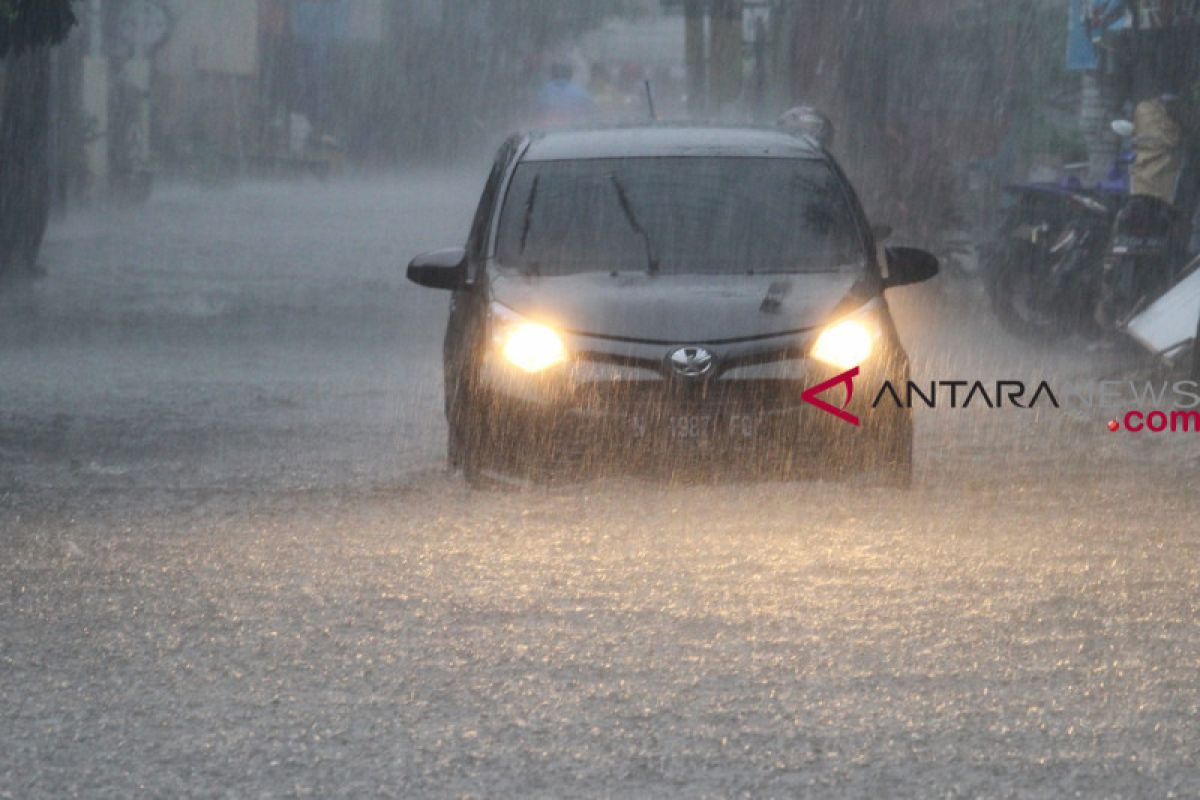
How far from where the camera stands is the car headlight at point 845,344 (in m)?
8.77

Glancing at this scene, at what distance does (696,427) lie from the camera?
8.64 meters

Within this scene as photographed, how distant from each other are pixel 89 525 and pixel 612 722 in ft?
11.8

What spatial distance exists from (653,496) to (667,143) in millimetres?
1756

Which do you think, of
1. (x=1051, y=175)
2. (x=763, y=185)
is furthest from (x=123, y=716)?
(x=1051, y=175)

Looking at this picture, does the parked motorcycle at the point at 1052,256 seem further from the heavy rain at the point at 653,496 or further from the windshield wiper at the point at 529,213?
the windshield wiper at the point at 529,213

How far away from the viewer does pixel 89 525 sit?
346 inches

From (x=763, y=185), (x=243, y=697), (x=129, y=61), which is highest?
(x=763, y=185)

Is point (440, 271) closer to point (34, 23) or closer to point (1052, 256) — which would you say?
point (1052, 256)

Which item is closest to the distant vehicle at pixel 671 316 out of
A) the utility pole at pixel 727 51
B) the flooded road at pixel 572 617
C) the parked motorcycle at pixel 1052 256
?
the flooded road at pixel 572 617

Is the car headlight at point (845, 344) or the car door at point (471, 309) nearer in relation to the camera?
the car headlight at point (845, 344)

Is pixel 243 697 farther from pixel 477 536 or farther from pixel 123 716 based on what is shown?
pixel 477 536

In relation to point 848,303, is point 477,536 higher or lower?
lower

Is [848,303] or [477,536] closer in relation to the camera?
[477,536]

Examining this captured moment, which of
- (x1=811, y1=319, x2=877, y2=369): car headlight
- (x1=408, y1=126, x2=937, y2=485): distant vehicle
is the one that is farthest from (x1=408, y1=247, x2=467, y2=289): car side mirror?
(x1=811, y1=319, x2=877, y2=369): car headlight
